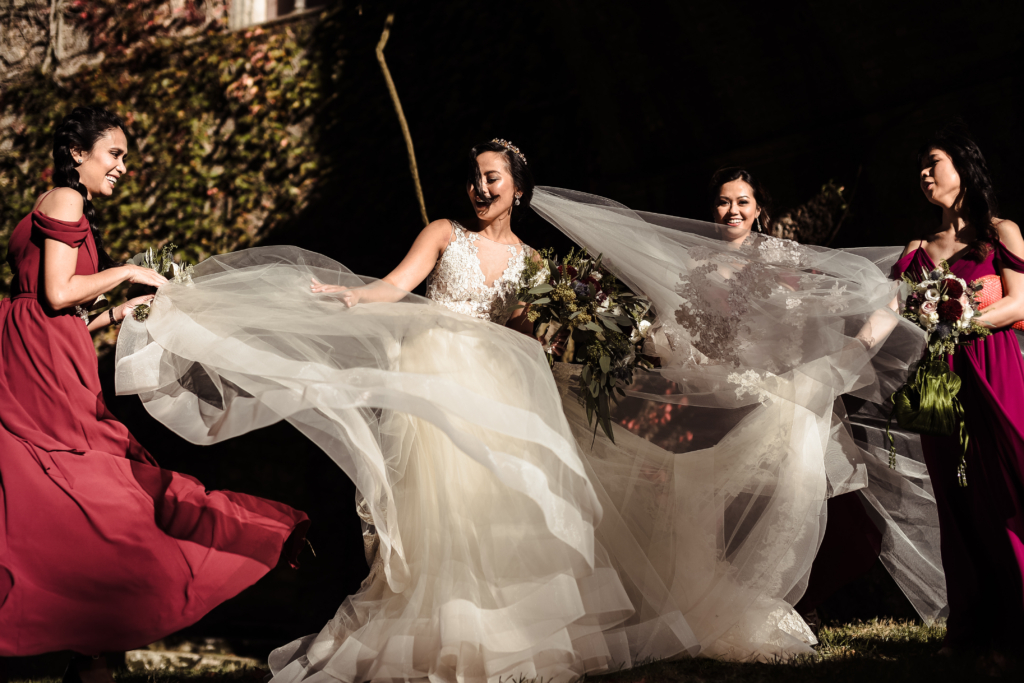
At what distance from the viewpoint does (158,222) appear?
6801 mm

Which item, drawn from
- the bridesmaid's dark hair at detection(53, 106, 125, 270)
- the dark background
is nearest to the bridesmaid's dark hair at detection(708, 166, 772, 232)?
the dark background

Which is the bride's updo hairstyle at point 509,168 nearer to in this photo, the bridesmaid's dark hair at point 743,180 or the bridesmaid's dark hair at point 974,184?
the bridesmaid's dark hair at point 743,180

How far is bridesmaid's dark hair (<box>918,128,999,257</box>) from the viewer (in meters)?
3.36

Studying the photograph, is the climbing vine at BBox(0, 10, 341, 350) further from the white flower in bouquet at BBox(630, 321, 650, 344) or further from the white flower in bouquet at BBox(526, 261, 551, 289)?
the white flower in bouquet at BBox(630, 321, 650, 344)

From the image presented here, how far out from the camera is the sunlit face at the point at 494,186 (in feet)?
12.2

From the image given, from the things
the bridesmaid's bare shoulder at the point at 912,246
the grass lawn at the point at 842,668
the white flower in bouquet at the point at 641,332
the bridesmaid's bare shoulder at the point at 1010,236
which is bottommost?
the grass lawn at the point at 842,668

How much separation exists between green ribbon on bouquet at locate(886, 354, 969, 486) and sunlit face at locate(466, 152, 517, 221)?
1965 mm

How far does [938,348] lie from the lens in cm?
319

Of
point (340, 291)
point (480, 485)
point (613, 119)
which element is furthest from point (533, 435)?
point (613, 119)

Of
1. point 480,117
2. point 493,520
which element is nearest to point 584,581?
point 493,520

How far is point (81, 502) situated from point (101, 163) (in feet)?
4.91

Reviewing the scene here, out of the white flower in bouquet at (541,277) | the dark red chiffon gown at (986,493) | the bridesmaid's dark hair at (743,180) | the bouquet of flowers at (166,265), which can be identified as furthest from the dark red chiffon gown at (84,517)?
the dark red chiffon gown at (986,493)

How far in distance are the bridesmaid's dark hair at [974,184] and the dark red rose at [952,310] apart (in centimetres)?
36

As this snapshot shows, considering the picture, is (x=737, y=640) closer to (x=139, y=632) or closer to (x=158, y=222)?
(x=139, y=632)
